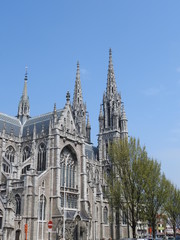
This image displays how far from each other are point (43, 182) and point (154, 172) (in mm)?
15349

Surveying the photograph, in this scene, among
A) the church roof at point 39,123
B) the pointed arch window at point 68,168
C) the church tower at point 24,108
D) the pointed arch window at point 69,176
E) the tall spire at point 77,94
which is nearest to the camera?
the pointed arch window at point 69,176

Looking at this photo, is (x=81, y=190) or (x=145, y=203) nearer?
(x=145, y=203)

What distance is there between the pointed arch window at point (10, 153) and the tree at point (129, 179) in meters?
18.9

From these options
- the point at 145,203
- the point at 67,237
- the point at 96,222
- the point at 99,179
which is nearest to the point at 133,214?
the point at 145,203

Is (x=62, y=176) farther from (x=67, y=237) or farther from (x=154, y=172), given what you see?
(x=154, y=172)

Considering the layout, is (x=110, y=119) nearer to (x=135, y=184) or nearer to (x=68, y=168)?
(x=68, y=168)

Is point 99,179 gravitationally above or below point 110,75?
below

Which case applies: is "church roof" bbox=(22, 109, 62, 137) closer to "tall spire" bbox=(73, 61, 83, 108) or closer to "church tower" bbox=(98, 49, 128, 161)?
"church tower" bbox=(98, 49, 128, 161)

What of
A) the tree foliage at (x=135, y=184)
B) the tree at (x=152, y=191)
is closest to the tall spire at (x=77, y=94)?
the tree foliage at (x=135, y=184)

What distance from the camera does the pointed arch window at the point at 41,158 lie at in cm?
4551

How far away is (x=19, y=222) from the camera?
3834 centimetres

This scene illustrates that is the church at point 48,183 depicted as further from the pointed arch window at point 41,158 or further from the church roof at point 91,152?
the church roof at point 91,152

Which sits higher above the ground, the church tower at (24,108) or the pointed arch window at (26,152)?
the church tower at (24,108)

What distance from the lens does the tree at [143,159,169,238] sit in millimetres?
33125
